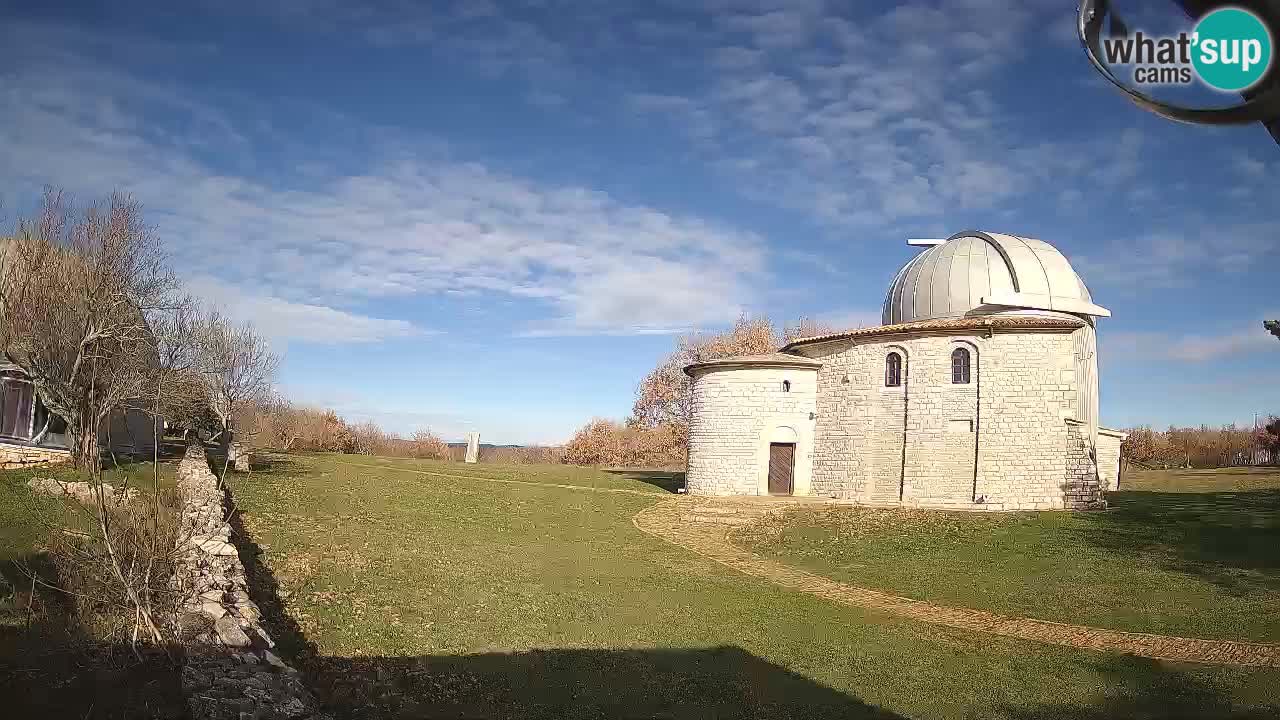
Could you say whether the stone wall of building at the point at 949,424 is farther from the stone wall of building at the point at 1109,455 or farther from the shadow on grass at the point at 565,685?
the shadow on grass at the point at 565,685

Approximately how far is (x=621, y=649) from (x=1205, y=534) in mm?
15180

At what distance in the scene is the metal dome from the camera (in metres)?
25.7

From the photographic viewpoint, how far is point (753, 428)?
27.6m

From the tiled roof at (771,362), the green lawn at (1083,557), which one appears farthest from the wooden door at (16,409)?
the tiled roof at (771,362)

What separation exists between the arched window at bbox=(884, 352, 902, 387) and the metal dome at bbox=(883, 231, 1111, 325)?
2635 mm

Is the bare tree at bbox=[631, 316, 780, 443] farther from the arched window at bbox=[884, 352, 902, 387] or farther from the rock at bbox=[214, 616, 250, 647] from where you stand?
the rock at bbox=[214, 616, 250, 647]

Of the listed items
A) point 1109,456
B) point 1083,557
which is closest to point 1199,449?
point 1109,456

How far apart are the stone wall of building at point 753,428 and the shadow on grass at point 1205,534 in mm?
9376

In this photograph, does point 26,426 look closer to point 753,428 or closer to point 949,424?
point 753,428

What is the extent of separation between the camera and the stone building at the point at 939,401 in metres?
23.2

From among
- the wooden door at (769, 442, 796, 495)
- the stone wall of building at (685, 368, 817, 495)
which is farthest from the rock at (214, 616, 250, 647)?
the wooden door at (769, 442, 796, 495)

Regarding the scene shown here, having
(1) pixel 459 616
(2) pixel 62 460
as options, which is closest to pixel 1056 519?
(1) pixel 459 616

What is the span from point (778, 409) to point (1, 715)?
77.9 feet

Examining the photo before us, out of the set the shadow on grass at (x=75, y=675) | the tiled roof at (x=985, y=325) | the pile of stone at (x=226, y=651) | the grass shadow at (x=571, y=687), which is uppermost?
the tiled roof at (x=985, y=325)
